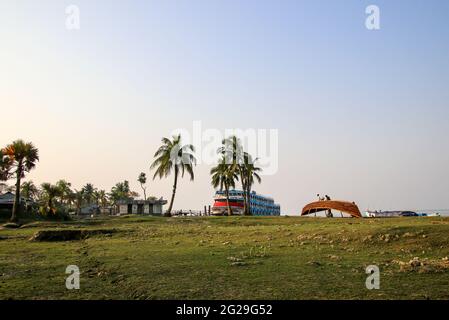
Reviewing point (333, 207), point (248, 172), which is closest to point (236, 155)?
point (248, 172)

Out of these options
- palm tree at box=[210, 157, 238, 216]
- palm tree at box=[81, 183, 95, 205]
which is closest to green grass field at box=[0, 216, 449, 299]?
palm tree at box=[210, 157, 238, 216]

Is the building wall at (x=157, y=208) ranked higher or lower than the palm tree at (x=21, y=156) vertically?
lower

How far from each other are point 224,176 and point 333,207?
31.4m

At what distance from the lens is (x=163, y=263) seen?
1556cm

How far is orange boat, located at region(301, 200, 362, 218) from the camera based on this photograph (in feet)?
157

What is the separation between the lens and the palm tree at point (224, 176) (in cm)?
7538

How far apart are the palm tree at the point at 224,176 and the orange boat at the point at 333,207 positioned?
2043 cm

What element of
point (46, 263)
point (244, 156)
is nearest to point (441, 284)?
point (46, 263)

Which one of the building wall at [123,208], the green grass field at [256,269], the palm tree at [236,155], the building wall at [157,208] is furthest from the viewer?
the building wall at [123,208]

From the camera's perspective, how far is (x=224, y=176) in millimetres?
79125

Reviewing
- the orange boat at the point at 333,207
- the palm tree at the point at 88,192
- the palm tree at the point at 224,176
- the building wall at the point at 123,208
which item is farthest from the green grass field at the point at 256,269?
the palm tree at the point at 88,192

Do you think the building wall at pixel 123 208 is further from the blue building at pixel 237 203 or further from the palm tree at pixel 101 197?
the palm tree at pixel 101 197

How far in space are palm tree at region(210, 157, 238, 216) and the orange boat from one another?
20.4 metres
